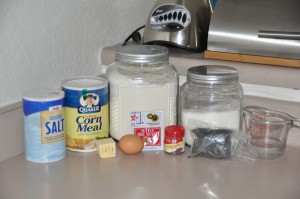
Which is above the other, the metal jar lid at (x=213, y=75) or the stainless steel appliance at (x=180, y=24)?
the stainless steel appliance at (x=180, y=24)

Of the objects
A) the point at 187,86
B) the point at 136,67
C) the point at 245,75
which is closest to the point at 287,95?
the point at 245,75

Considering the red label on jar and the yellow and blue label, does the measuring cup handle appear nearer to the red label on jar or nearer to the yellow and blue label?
the red label on jar

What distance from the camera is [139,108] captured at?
108 centimetres

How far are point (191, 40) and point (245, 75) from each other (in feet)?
0.54

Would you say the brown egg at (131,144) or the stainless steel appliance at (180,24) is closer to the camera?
the brown egg at (131,144)

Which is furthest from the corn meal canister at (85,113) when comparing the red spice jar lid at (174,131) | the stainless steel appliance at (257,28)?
the stainless steel appliance at (257,28)

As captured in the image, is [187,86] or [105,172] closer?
[105,172]

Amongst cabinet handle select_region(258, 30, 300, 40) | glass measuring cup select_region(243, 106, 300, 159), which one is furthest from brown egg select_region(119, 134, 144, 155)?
cabinet handle select_region(258, 30, 300, 40)

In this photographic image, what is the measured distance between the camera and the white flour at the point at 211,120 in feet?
3.53

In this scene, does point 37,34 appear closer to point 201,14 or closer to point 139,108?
point 139,108

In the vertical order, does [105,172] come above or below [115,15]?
below

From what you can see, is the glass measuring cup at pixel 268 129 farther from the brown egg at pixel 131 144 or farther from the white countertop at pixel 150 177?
the brown egg at pixel 131 144

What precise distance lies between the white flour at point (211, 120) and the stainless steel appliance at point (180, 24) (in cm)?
20

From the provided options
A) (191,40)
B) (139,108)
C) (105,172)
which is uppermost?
(191,40)
